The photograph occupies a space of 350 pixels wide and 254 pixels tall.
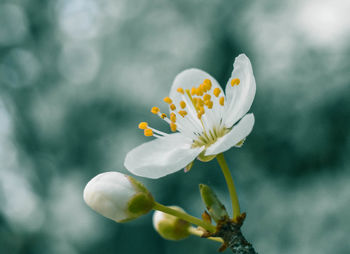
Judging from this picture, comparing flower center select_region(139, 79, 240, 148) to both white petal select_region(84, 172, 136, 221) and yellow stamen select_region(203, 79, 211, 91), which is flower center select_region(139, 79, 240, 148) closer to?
yellow stamen select_region(203, 79, 211, 91)

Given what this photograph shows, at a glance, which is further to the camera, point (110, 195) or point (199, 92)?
point (199, 92)

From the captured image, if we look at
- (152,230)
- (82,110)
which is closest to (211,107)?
(152,230)

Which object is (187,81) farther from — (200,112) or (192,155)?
(192,155)

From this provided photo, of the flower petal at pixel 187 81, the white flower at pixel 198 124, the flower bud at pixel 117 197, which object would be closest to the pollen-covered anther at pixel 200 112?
the white flower at pixel 198 124

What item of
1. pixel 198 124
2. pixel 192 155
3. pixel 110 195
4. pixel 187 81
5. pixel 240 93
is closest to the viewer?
pixel 110 195

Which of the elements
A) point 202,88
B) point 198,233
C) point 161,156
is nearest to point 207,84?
point 202,88

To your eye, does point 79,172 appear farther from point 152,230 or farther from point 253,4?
point 253,4

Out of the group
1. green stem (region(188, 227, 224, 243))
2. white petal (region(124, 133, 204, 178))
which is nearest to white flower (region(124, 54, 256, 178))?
white petal (region(124, 133, 204, 178))
